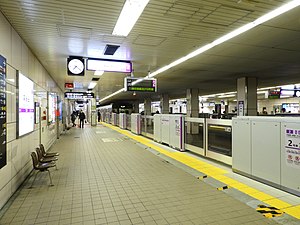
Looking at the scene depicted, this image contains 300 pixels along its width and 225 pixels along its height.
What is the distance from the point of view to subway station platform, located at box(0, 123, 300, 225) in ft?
9.71

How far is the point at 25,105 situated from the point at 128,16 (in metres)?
2.88

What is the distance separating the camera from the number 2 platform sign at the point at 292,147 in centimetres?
355

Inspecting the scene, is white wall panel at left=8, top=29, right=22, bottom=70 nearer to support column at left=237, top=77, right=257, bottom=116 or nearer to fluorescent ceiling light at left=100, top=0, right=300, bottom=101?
fluorescent ceiling light at left=100, top=0, right=300, bottom=101

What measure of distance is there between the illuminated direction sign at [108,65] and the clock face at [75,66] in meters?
0.22

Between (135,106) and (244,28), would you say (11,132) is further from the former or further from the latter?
(135,106)

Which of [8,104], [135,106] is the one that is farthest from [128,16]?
[135,106]

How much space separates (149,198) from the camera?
365cm

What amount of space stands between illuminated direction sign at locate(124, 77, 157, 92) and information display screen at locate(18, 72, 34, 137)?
3.58 m

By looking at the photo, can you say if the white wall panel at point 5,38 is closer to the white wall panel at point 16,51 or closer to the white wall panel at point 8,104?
the white wall panel at point 16,51

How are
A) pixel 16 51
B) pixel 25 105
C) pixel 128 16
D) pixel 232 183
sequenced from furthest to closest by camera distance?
pixel 25 105, pixel 232 183, pixel 16 51, pixel 128 16

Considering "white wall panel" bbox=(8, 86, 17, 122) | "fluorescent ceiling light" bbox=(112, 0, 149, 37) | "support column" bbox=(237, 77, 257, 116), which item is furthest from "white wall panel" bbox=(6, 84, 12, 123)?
"support column" bbox=(237, 77, 257, 116)

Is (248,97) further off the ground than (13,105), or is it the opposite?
(248,97)

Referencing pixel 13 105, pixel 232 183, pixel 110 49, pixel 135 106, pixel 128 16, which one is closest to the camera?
pixel 128 16

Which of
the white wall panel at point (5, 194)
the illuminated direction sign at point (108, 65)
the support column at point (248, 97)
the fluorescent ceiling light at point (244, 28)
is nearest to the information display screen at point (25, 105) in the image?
the white wall panel at point (5, 194)
